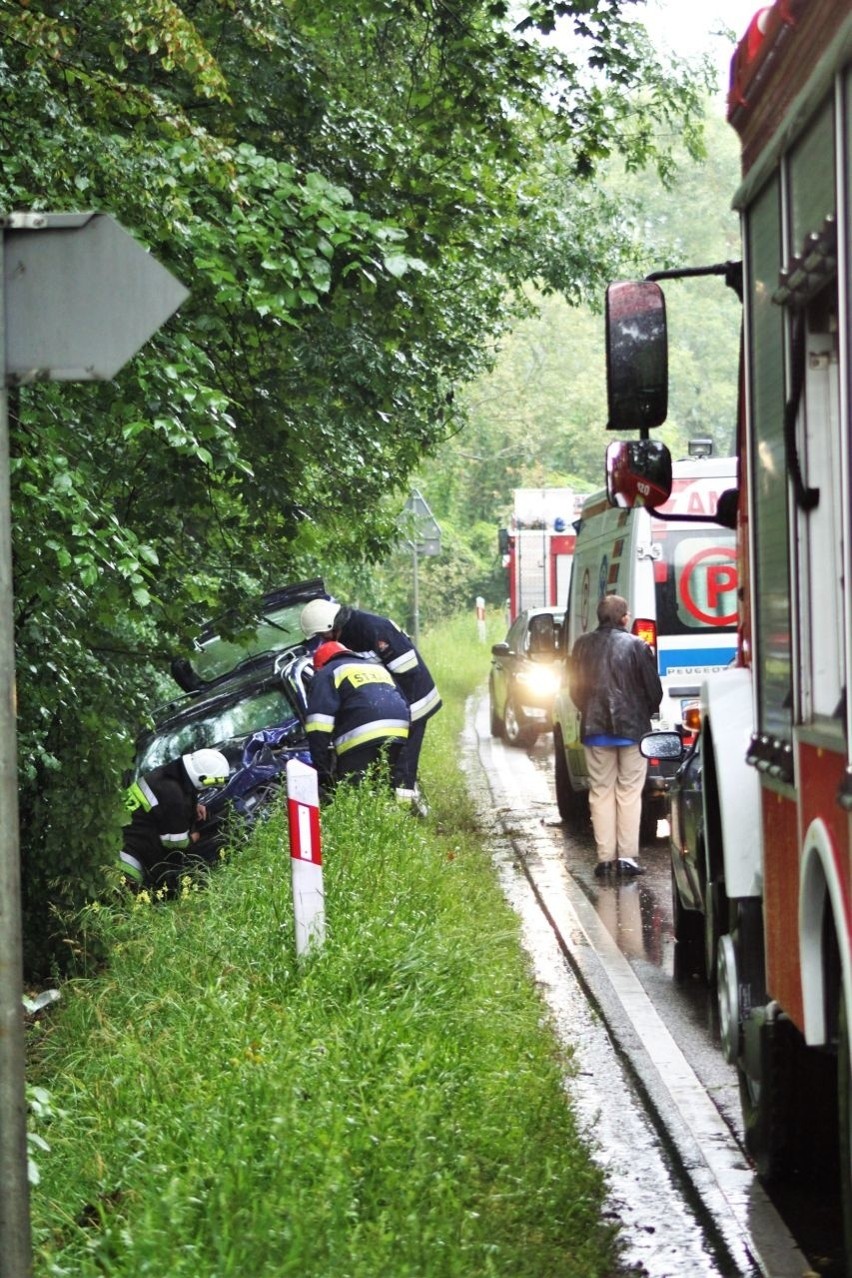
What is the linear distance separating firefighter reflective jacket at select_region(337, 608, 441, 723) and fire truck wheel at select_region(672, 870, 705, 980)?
14.0 feet

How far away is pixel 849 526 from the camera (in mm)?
3535

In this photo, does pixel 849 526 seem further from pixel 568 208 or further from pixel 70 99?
pixel 568 208

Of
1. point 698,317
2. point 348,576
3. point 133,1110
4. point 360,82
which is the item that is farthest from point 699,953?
point 698,317

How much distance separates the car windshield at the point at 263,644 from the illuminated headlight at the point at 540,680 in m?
7.38

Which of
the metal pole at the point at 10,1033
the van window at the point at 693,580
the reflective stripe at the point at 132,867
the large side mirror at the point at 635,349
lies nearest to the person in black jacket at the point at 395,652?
the van window at the point at 693,580

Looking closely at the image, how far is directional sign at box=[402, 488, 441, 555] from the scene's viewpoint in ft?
75.4

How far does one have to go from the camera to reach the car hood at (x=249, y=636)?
37.0ft

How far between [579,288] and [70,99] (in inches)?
489

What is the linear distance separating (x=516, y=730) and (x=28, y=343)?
19.8 m

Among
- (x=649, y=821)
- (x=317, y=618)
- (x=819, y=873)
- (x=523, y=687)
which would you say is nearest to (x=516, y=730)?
(x=523, y=687)

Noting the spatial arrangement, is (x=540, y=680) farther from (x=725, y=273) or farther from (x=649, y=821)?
(x=725, y=273)

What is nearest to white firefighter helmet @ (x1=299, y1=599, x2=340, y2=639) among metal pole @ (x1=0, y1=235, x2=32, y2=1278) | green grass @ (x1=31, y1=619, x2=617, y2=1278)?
green grass @ (x1=31, y1=619, x2=617, y2=1278)

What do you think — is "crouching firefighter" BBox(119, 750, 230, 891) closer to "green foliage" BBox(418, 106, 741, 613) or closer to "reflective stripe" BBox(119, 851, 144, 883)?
"reflective stripe" BBox(119, 851, 144, 883)

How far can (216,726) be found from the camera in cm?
1270
